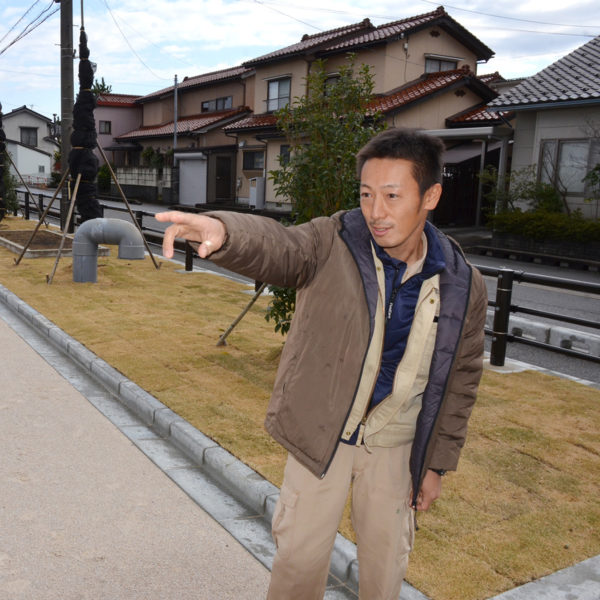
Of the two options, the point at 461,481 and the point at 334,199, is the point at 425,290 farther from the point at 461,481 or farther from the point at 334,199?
the point at 334,199

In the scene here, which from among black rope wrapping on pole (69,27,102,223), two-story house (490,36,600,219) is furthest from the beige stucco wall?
black rope wrapping on pole (69,27,102,223)

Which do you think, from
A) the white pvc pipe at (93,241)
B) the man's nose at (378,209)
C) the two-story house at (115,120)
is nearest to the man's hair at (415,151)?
the man's nose at (378,209)

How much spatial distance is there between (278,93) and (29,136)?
41087 mm

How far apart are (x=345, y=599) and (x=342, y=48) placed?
2825 cm

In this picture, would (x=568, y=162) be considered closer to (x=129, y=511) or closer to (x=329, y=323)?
(x=129, y=511)

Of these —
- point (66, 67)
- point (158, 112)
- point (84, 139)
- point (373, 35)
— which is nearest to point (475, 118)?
point (373, 35)

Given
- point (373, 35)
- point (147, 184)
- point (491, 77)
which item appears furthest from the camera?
point (147, 184)

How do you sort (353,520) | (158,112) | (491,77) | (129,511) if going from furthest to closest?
(158,112)
(491,77)
(129,511)
(353,520)

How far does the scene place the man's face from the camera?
217 centimetres

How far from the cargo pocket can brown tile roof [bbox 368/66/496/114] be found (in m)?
24.3

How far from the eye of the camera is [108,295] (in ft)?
34.4

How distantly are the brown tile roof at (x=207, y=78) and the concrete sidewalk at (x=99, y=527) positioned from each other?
A: 34.6m

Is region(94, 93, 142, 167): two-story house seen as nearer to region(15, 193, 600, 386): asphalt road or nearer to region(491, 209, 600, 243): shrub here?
region(15, 193, 600, 386): asphalt road

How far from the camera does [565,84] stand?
1994 centimetres
